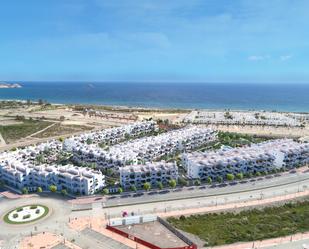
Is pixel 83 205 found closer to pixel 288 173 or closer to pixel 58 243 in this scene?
pixel 58 243

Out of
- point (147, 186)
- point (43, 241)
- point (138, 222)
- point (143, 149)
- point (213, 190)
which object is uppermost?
point (143, 149)

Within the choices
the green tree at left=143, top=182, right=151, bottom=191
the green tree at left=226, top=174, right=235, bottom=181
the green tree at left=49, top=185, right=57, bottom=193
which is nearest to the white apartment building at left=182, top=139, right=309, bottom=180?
the green tree at left=226, top=174, right=235, bottom=181

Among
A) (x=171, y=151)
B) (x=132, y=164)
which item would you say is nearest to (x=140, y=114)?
(x=171, y=151)

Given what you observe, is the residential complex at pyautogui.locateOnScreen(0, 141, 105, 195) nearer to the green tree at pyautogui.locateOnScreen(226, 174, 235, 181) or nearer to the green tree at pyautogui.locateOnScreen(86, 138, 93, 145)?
the green tree at pyautogui.locateOnScreen(86, 138, 93, 145)

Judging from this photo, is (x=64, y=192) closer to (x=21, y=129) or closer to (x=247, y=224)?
(x=247, y=224)

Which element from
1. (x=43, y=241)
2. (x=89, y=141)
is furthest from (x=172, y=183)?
(x=89, y=141)

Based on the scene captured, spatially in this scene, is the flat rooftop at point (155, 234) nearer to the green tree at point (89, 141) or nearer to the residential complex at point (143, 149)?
the residential complex at point (143, 149)
